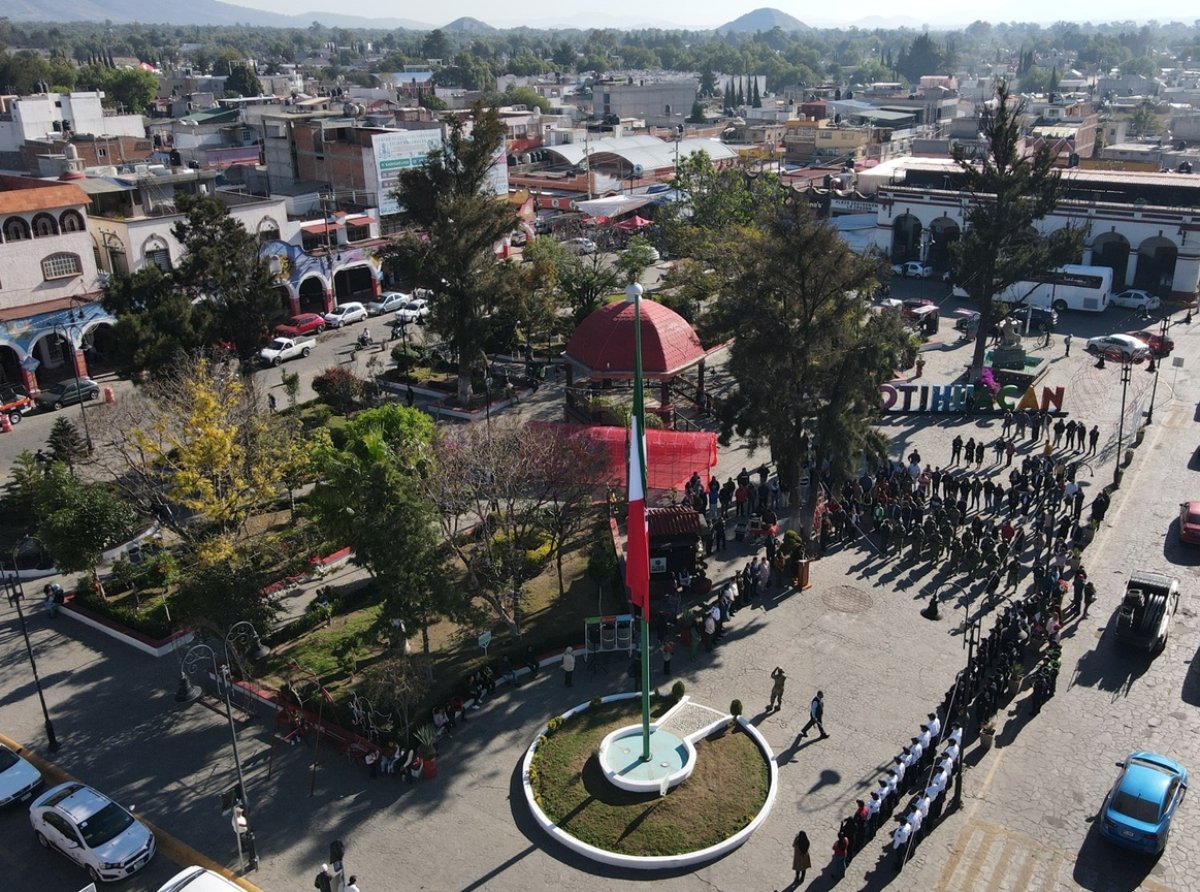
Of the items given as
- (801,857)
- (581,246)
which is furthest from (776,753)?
(581,246)

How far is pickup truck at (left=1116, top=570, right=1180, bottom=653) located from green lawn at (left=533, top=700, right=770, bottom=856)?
966 centimetres

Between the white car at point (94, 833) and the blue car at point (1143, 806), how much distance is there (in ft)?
56.9

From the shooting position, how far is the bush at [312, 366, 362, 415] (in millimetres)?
39250

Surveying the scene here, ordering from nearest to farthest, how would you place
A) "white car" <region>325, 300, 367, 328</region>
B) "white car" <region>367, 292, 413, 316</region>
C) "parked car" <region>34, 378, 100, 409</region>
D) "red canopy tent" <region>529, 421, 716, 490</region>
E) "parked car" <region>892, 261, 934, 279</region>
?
"red canopy tent" <region>529, 421, 716, 490</region> → "parked car" <region>34, 378, 100, 409</region> → "white car" <region>325, 300, 367, 328</region> → "white car" <region>367, 292, 413, 316</region> → "parked car" <region>892, 261, 934, 279</region>

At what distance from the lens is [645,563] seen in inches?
731

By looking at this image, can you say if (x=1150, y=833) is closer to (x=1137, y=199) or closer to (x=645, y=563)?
(x=645, y=563)

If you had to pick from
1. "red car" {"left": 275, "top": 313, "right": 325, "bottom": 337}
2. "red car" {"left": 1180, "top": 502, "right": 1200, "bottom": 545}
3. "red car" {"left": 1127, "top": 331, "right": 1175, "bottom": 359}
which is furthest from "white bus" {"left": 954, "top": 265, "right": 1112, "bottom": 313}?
"red car" {"left": 275, "top": 313, "right": 325, "bottom": 337}

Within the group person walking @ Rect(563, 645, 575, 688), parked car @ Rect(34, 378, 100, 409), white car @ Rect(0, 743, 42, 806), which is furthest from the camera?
parked car @ Rect(34, 378, 100, 409)

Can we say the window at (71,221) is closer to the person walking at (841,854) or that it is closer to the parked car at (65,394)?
the parked car at (65,394)

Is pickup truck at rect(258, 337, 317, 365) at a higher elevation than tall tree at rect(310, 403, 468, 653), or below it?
below

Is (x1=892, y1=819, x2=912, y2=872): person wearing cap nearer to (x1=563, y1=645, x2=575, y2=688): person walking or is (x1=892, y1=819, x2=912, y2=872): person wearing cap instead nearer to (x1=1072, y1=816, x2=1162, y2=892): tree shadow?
(x1=1072, y1=816, x2=1162, y2=892): tree shadow

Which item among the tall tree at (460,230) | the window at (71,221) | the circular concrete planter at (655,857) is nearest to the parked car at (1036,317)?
the tall tree at (460,230)

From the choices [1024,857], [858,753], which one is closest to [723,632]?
[858,753]

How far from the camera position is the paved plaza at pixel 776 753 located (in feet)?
59.0
